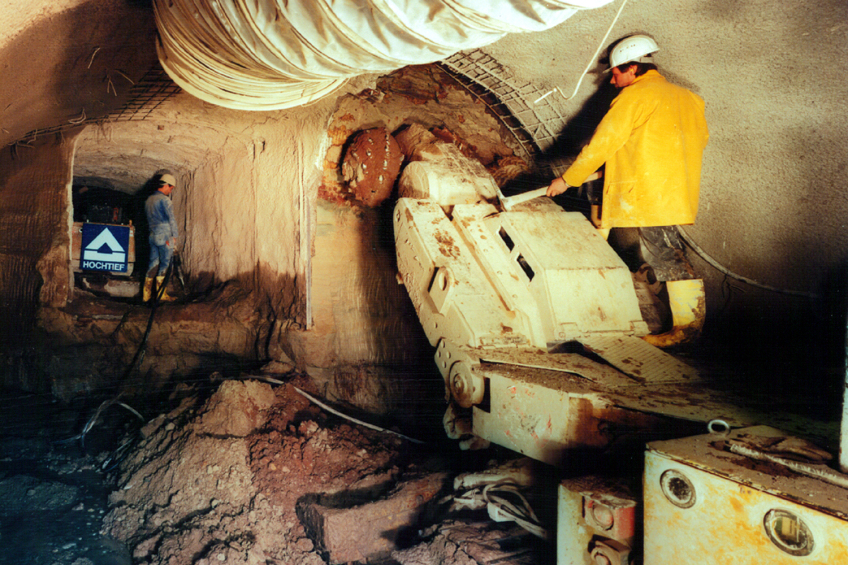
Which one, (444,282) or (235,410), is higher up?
(444,282)

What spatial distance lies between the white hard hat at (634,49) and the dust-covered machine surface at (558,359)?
0.90 m

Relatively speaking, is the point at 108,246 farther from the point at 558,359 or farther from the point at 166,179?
the point at 558,359

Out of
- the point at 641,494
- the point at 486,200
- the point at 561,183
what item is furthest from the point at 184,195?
the point at 641,494

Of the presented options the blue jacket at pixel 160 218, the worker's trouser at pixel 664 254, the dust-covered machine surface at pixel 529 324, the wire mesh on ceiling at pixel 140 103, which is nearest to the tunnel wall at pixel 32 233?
the wire mesh on ceiling at pixel 140 103

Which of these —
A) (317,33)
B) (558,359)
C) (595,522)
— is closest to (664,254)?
(558,359)

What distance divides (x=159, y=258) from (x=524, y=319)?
4.26 metres

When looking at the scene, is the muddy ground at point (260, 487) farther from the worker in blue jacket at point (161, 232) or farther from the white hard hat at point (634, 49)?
the worker in blue jacket at point (161, 232)

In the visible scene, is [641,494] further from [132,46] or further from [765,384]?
[132,46]

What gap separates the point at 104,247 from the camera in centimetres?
529

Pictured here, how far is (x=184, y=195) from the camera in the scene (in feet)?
16.6

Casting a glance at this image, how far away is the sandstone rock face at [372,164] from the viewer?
11.3ft

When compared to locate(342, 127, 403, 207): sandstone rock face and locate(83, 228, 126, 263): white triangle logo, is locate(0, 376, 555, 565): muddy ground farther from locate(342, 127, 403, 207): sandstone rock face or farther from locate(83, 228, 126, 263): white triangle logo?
locate(83, 228, 126, 263): white triangle logo

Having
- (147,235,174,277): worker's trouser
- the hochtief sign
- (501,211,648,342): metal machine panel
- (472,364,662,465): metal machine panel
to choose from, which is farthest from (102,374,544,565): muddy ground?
the hochtief sign

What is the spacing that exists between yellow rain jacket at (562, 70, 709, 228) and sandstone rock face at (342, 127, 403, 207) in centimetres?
128
